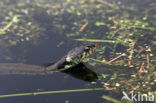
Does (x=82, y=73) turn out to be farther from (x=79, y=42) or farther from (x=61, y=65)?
(x=79, y=42)

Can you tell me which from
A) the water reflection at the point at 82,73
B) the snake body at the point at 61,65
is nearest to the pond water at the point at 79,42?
the water reflection at the point at 82,73

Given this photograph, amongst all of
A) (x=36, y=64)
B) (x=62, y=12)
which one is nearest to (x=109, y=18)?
(x=62, y=12)

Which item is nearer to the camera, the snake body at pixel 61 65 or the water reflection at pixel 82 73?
the water reflection at pixel 82 73

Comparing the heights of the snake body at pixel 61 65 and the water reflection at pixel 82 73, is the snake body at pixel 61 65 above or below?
above

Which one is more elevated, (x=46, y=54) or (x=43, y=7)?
(x=43, y=7)

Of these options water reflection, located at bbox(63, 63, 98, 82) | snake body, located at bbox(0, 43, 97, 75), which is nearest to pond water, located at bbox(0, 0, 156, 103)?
water reflection, located at bbox(63, 63, 98, 82)

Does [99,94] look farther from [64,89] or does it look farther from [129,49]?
[129,49]

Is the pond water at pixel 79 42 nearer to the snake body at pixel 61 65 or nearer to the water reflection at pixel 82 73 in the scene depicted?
the water reflection at pixel 82 73
